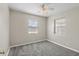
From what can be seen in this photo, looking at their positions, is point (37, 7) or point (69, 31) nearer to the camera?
point (37, 7)

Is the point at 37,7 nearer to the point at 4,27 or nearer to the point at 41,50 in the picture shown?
the point at 4,27

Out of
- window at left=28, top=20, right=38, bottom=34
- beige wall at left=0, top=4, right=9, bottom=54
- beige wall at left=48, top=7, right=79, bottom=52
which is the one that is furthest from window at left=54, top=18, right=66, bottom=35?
beige wall at left=0, top=4, right=9, bottom=54

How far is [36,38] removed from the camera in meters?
1.46

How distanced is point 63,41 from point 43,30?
1.24 feet

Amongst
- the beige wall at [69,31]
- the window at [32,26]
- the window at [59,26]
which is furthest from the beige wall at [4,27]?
the window at [59,26]

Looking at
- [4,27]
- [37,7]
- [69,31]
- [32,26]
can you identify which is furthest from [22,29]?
[69,31]

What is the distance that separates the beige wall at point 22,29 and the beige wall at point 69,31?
5.6 inches

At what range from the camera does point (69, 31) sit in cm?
142

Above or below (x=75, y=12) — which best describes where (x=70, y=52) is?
below

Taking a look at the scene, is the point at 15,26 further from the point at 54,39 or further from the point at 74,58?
the point at 74,58

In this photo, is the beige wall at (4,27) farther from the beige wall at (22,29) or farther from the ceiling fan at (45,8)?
the ceiling fan at (45,8)

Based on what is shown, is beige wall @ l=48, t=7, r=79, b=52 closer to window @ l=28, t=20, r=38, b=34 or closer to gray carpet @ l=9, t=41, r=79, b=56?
gray carpet @ l=9, t=41, r=79, b=56

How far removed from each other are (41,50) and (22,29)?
1.55 feet

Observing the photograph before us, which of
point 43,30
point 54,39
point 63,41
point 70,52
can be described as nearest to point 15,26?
point 43,30
